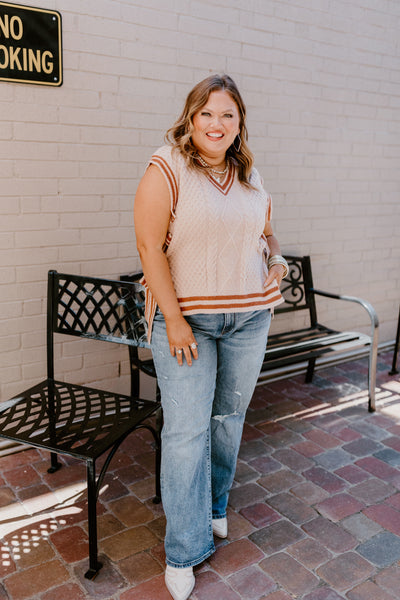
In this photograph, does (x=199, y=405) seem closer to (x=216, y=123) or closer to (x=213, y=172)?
(x=213, y=172)

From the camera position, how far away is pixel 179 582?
7.26ft

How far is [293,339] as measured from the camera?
3.94 metres

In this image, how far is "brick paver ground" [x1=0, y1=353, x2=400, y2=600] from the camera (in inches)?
89.9

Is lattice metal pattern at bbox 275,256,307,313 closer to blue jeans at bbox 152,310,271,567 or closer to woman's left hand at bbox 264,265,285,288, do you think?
woman's left hand at bbox 264,265,285,288

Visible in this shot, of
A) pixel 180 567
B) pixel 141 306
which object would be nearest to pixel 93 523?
pixel 180 567

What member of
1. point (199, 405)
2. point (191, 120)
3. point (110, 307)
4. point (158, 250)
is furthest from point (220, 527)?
point (191, 120)

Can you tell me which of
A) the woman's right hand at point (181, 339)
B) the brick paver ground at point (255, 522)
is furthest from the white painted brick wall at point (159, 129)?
the woman's right hand at point (181, 339)

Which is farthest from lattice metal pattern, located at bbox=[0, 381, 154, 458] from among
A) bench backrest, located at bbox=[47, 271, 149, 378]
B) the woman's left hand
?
the woman's left hand

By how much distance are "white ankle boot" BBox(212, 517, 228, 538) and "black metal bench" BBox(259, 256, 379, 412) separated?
Answer: 101 cm

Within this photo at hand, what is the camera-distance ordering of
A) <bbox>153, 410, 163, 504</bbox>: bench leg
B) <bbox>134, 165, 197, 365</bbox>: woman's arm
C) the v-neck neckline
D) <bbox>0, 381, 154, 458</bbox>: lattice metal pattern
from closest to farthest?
<bbox>134, 165, 197, 365</bbox>: woman's arm
the v-neck neckline
<bbox>0, 381, 154, 458</bbox>: lattice metal pattern
<bbox>153, 410, 163, 504</bbox>: bench leg

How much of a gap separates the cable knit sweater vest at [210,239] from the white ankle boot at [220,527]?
3.22 ft

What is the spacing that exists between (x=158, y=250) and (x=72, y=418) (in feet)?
3.11

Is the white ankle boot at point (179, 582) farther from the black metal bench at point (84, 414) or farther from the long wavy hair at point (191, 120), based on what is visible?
the long wavy hair at point (191, 120)

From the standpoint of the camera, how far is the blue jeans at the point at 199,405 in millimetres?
2129
